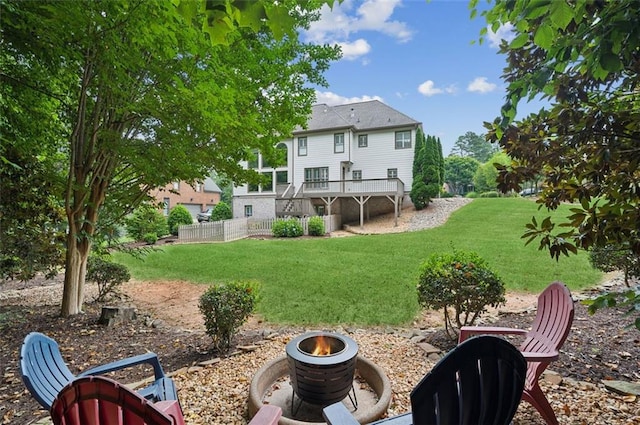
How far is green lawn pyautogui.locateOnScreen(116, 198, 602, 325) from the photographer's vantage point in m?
5.48

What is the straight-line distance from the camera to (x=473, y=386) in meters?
1.38

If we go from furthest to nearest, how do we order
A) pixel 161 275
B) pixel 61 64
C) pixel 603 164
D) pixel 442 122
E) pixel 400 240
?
1. pixel 400 240
2. pixel 161 275
3. pixel 442 122
4. pixel 61 64
5. pixel 603 164

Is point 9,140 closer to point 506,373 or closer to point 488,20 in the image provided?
point 488,20

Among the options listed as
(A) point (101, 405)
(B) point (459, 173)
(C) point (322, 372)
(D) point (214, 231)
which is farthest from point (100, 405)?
(B) point (459, 173)

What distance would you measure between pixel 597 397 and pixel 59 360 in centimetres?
433

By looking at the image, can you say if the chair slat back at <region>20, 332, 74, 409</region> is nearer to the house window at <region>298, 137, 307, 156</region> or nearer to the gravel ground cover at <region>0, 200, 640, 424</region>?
the gravel ground cover at <region>0, 200, 640, 424</region>

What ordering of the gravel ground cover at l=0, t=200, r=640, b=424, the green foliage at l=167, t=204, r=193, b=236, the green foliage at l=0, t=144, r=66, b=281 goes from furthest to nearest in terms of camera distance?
1. the green foliage at l=167, t=204, r=193, b=236
2. the green foliage at l=0, t=144, r=66, b=281
3. the gravel ground cover at l=0, t=200, r=640, b=424

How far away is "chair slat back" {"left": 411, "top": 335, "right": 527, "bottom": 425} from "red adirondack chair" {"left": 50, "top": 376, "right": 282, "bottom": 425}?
1.07m

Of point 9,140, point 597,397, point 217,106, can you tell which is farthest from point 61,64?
point 597,397

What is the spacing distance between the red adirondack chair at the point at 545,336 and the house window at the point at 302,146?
66.7 feet

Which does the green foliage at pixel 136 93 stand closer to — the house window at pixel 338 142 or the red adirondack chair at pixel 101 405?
the red adirondack chair at pixel 101 405

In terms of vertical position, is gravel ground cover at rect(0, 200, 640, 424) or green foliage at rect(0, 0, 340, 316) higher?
green foliage at rect(0, 0, 340, 316)

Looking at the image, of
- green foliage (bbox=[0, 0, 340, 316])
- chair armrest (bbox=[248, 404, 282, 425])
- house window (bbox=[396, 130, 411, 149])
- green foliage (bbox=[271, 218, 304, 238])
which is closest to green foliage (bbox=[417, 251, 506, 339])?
chair armrest (bbox=[248, 404, 282, 425])

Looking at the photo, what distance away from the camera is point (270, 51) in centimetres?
439
